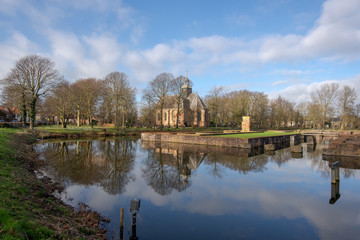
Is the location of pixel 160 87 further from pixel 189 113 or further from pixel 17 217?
pixel 17 217

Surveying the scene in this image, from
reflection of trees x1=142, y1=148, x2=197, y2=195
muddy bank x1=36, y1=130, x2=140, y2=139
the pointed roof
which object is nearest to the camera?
reflection of trees x1=142, y1=148, x2=197, y2=195

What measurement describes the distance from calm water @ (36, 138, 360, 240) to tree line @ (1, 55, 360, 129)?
21.8 metres

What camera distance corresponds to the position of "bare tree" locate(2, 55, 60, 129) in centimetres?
2902

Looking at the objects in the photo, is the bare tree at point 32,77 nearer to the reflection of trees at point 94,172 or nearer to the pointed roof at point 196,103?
the reflection of trees at point 94,172

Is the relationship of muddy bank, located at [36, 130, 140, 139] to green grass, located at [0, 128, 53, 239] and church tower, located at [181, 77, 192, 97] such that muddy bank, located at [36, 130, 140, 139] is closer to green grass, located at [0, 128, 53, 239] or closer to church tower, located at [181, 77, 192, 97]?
church tower, located at [181, 77, 192, 97]

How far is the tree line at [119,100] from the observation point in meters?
29.8

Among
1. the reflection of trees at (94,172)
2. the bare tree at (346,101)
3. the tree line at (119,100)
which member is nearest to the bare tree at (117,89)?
the tree line at (119,100)

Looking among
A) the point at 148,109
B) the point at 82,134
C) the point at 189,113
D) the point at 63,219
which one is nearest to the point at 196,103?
the point at 189,113

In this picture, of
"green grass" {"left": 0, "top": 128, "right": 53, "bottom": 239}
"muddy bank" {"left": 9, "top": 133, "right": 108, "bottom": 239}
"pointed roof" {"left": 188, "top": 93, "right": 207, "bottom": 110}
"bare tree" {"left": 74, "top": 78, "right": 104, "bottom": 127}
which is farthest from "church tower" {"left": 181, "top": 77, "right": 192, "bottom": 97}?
"green grass" {"left": 0, "top": 128, "right": 53, "bottom": 239}

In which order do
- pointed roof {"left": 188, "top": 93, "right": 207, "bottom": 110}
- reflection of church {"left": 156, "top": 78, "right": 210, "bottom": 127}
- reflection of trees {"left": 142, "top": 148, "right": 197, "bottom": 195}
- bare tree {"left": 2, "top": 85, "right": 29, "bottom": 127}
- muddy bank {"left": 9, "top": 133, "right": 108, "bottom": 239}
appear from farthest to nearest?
pointed roof {"left": 188, "top": 93, "right": 207, "bottom": 110} → reflection of church {"left": 156, "top": 78, "right": 210, "bottom": 127} → bare tree {"left": 2, "top": 85, "right": 29, "bottom": 127} → reflection of trees {"left": 142, "top": 148, "right": 197, "bottom": 195} → muddy bank {"left": 9, "top": 133, "right": 108, "bottom": 239}

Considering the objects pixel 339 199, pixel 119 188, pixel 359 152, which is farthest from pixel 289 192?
pixel 359 152

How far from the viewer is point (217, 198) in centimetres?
807

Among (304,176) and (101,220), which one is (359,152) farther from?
(101,220)

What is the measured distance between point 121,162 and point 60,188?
244 inches
